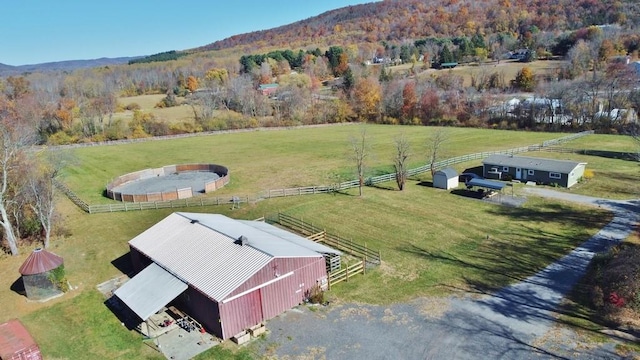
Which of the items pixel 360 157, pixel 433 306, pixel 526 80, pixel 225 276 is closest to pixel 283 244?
pixel 225 276

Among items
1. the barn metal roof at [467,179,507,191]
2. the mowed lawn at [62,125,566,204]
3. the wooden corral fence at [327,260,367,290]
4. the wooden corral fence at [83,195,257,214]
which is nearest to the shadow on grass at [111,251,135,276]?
the wooden corral fence at [83,195,257,214]

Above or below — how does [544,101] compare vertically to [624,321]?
above

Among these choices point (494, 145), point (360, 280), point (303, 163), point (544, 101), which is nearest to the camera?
point (360, 280)

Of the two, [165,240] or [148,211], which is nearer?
[165,240]

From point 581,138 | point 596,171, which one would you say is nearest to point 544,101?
point 581,138

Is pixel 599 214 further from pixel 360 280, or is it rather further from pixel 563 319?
pixel 360 280

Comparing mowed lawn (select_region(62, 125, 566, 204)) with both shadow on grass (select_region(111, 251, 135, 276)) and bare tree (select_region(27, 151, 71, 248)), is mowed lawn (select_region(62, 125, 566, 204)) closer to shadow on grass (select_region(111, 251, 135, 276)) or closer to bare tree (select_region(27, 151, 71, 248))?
bare tree (select_region(27, 151, 71, 248))

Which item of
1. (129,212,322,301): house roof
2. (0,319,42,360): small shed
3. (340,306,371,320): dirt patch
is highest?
(129,212,322,301): house roof
